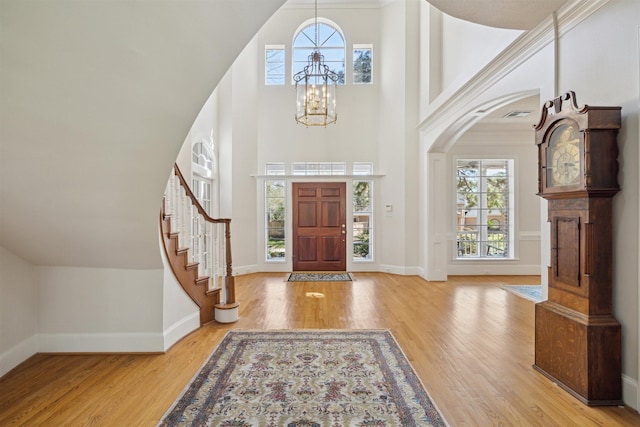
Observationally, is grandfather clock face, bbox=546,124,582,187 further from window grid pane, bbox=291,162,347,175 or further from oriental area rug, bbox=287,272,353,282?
window grid pane, bbox=291,162,347,175

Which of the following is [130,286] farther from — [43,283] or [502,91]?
[502,91]

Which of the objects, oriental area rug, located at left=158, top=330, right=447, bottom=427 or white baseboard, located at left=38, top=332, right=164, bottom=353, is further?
white baseboard, located at left=38, top=332, right=164, bottom=353

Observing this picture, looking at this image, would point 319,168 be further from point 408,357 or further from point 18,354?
point 18,354

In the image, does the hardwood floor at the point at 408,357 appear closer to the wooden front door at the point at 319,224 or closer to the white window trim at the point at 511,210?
the white window trim at the point at 511,210

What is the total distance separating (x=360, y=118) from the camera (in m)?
6.89

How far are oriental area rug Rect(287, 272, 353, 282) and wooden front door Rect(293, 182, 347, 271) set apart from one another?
379 millimetres

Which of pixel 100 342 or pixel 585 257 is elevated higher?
pixel 585 257

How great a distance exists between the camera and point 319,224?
6906mm

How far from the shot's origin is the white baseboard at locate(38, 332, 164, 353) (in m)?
2.95

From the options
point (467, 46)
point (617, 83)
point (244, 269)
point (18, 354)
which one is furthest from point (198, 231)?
point (467, 46)

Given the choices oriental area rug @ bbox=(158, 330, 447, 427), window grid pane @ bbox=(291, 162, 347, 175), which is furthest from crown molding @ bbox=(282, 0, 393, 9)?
oriental area rug @ bbox=(158, 330, 447, 427)

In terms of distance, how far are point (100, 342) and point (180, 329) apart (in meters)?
0.67

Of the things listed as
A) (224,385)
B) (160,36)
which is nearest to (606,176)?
(160,36)

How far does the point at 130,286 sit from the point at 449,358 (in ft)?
9.62
